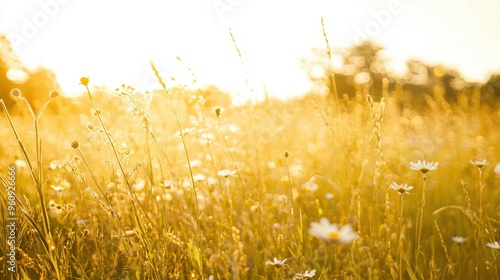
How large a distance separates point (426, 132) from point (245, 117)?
8.18 feet

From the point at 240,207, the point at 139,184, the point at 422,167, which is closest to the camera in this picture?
the point at 422,167

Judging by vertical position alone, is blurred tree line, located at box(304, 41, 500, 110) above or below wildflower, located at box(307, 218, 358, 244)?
below

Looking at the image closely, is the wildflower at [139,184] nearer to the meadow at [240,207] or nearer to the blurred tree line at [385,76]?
the meadow at [240,207]

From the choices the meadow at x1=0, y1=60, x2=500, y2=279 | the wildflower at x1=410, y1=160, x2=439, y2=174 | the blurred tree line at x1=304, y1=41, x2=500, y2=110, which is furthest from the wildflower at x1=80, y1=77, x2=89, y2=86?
the blurred tree line at x1=304, y1=41, x2=500, y2=110

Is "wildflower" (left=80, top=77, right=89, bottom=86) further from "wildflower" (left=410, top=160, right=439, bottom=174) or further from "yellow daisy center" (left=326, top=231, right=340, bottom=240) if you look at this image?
"wildflower" (left=410, top=160, right=439, bottom=174)

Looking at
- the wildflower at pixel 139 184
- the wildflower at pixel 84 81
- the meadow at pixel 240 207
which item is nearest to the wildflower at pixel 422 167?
the meadow at pixel 240 207

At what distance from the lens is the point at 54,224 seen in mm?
2049

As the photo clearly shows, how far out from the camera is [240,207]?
2111 mm

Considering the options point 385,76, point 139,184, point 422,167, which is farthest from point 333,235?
point 385,76

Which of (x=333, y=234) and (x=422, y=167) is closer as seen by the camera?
(x=333, y=234)

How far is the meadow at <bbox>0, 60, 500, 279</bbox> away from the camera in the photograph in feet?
4.52

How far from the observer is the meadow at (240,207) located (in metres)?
1.38

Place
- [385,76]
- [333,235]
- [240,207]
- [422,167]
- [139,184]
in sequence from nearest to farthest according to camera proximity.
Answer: [333,235] → [422,167] → [240,207] → [139,184] → [385,76]

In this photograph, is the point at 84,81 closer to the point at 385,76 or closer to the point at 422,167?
the point at 422,167
